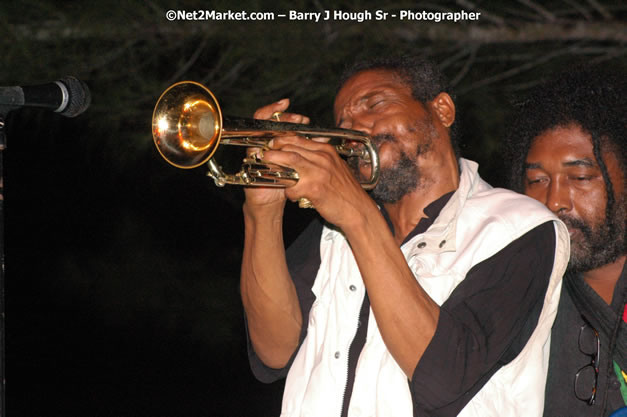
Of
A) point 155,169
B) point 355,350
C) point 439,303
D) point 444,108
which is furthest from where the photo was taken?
point 155,169

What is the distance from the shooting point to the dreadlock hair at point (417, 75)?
295 centimetres

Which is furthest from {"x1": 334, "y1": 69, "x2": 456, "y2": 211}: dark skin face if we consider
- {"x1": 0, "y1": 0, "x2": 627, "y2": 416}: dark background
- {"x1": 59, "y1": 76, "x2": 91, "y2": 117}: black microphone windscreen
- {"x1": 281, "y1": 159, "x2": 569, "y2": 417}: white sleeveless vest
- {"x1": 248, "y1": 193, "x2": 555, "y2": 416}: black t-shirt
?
{"x1": 0, "y1": 0, "x2": 627, "y2": 416}: dark background

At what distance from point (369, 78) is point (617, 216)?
100cm

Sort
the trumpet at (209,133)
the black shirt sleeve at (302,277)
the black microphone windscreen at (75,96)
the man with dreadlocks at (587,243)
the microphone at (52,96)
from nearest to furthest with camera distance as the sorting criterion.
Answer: the microphone at (52,96) < the black microphone windscreen at (75,96) < the trumpet at (209,133) < the man with dreadlocks at (587,243) < the black shirt sleeve at (302,277)

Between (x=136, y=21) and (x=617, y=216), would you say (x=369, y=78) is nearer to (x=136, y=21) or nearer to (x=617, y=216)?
(x=617, y=216)

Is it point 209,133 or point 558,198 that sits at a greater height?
point 209,133

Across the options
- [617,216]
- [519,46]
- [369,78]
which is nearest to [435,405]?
[617,216]

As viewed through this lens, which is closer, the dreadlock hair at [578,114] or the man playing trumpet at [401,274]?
the man playing trumpet at [401,274]

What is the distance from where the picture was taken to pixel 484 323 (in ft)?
7.36

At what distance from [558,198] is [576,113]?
42 centimetres

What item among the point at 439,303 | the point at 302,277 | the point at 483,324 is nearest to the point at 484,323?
the point at 483,324

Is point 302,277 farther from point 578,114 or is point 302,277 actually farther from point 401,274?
point 578,114

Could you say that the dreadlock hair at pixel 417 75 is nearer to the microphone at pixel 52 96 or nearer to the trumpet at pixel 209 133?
the trumpet at pixel 209 133

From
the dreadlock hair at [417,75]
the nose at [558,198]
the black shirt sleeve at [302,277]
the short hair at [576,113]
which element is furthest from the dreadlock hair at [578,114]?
the black shirt sleeve at [302,277]
